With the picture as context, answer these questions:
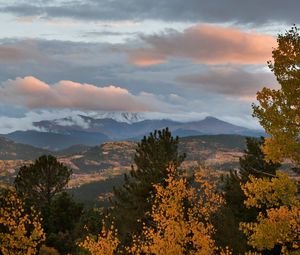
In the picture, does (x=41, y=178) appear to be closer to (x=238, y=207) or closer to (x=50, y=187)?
(x=50, y=187)

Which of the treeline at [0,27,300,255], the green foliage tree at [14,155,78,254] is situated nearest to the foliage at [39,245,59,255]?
the treeline at [0,27,300,255]

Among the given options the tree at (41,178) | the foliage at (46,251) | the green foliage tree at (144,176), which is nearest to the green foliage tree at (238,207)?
the green foliage tree at (144,176)

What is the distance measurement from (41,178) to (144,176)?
1226 inches

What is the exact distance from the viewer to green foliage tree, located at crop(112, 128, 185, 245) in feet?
146

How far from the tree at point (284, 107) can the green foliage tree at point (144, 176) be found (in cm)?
2377

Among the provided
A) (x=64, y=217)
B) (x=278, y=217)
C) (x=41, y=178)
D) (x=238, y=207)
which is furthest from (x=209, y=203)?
(x=41, y=178)

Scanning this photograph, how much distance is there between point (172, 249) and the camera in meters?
24.4

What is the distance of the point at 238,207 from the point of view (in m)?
47.7

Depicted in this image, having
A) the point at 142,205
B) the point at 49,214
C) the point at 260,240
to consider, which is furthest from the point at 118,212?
the point at 260,240

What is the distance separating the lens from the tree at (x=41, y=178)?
230ft

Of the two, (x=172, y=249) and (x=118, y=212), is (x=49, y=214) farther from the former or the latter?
(x=172, y=249)

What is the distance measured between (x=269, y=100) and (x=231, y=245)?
18.3 meters

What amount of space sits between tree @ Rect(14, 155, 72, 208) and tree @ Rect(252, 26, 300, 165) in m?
55.4

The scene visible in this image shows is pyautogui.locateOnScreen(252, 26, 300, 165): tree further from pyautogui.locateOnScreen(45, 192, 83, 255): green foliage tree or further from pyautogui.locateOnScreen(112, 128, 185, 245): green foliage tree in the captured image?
pyautogui.locateOnScreen(45, 192, 83, 255): green foliage tree
